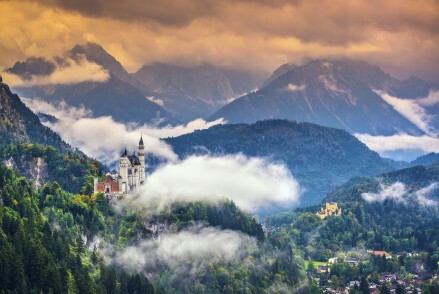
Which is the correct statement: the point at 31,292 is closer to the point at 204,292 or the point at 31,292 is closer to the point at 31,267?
the point at 31,267

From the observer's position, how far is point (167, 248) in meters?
199

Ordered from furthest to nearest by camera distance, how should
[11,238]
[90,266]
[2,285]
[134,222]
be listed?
[134,222]
[90,266]
[11,238]
[2,285]

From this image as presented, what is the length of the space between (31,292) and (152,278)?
1918 inches

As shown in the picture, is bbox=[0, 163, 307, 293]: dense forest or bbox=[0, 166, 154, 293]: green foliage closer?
bbox=[0, 166, 154, 293]: green foliage

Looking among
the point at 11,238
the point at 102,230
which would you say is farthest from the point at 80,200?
the point at 11,238

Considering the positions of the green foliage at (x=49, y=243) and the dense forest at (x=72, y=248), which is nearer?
the green foliage at (x=49, y=243)

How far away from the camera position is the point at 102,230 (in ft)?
621

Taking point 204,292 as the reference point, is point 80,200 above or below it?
above

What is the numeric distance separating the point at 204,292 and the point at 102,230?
75.6 feet

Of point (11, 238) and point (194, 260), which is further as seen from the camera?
point (194, 260)

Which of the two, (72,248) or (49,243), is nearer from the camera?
(49,243)

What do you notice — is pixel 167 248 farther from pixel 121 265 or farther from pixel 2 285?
pixel 2 285

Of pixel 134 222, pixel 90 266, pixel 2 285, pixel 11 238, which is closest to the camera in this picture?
pixel 2 285

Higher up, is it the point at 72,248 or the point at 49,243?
the point at 49,243
